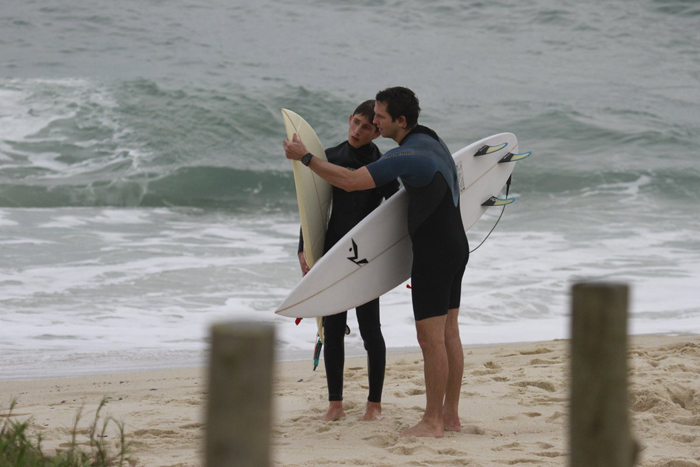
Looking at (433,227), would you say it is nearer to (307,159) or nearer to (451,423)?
(307,159)

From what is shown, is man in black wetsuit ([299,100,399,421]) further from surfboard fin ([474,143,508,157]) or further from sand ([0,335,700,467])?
Result: surfboard fin ([474,143,508,157])

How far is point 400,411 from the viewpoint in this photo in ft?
13.4

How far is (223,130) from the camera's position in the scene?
15492 mm

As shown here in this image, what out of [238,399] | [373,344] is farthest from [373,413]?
[238,399]

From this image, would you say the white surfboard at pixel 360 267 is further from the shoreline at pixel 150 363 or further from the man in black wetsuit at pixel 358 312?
the shoreline at pixel 150 363

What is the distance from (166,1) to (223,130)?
7.43 meters

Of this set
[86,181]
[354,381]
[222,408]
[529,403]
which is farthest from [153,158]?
[222,408]

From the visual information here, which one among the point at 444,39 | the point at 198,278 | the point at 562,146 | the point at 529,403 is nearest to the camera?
the point at 529,403

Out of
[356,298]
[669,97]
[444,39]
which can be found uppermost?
[444,39]

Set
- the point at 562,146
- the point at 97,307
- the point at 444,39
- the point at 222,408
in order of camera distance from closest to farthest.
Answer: the point at 222,408 → the point at 97,307 → the point at 562,146 → the point at 444,39

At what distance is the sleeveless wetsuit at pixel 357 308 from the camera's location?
3932 mm

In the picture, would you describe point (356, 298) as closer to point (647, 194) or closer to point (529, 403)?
point (529, 403)

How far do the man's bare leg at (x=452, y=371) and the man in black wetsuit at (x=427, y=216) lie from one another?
0.12m

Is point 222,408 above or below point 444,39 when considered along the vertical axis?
below
